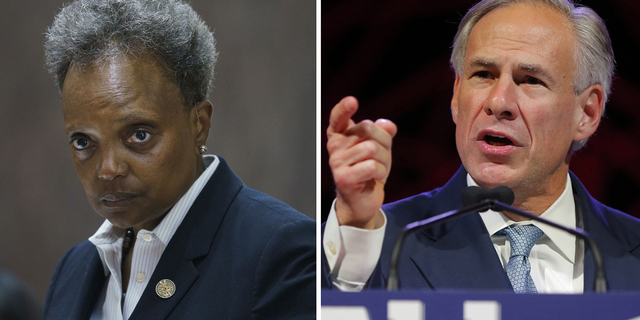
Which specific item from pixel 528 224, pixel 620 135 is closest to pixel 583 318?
pixel 528 224

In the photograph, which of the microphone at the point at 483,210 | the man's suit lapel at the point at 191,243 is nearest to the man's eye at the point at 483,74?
the microphone at the point at 483,210

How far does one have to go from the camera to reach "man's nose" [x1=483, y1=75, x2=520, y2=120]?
2.72 meters

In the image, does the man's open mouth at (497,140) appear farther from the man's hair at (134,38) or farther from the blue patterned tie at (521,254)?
the man's hair at (134,38)

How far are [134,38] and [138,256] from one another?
31.5 inches

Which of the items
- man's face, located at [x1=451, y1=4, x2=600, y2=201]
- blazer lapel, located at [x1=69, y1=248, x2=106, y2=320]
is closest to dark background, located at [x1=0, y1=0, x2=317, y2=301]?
blazer lapel, located at [x1=69, y1=248, x2=106, y2=320]

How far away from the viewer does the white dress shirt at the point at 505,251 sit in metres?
2.56

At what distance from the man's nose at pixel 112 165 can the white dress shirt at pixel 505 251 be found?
2.46 feet

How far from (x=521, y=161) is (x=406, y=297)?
2.80ft

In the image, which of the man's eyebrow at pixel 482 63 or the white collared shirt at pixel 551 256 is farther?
the man's eyebrow at pixel 482 63

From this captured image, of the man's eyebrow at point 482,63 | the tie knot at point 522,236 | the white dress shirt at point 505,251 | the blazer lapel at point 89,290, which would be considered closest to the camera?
the white dress shirt at point 505,251

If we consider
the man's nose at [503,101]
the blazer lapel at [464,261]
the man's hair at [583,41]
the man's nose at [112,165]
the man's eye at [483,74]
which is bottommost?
the blazer lapel at [464,261]

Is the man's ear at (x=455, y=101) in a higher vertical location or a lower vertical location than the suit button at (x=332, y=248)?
higher

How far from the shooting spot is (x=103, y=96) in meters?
2.67

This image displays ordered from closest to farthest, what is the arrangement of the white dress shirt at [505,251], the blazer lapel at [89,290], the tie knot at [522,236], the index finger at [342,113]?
1. the index finger at [342,113]
2. the white dress shirt at [505,251]
3. the tie knot at [522,236]
4. the blazer lapel at [89,290]
